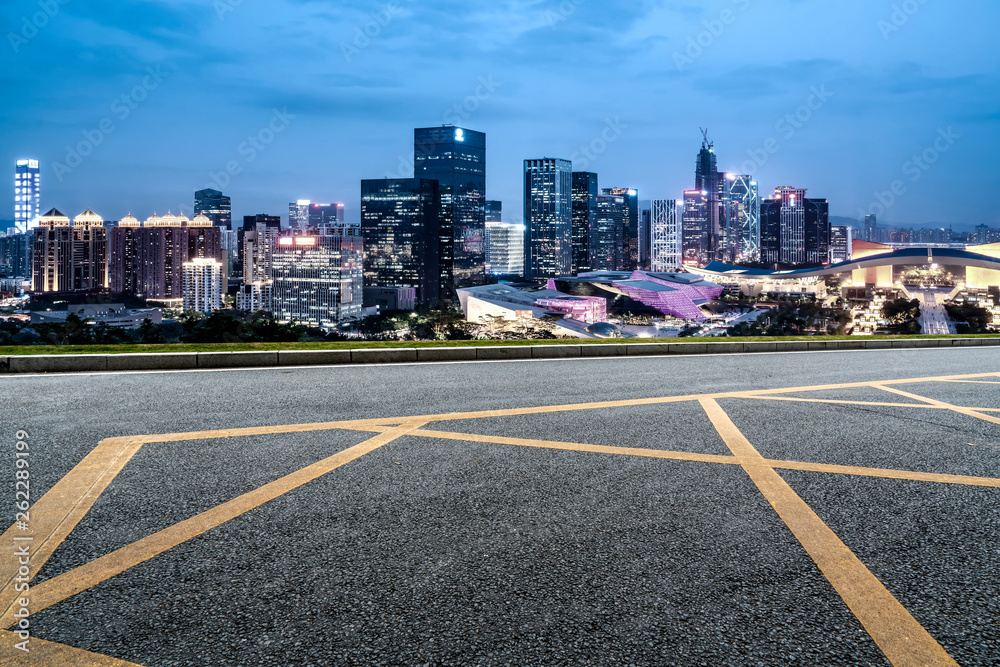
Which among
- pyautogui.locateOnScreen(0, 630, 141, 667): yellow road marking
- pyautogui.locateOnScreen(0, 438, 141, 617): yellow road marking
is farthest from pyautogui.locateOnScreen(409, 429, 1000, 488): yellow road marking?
pyautogui.locateOnScreen(0, 630, 141, 667): yellow road marking

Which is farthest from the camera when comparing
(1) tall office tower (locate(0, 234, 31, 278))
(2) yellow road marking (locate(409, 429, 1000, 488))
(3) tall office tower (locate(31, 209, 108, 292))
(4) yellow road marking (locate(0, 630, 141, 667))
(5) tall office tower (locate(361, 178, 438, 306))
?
(5) tall office tower (locate(361, 178, 438, 306))

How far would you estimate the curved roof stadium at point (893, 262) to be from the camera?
87125 millimetres

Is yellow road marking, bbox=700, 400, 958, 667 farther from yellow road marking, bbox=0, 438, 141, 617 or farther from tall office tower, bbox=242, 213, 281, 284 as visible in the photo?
tall office tower, bbox=242, 213, 281, 284

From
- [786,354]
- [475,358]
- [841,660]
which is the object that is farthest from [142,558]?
[786,354]

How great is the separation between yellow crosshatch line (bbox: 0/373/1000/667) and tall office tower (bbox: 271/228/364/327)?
125m

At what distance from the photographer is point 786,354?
1324 cm

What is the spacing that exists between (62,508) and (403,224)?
187m

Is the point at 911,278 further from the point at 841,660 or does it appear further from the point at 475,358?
the point at 841,660

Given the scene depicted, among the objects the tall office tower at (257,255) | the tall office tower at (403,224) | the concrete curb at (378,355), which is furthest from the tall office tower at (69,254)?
the tall office tower at (403,224)

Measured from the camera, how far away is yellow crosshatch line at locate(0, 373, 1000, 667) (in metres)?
2.70

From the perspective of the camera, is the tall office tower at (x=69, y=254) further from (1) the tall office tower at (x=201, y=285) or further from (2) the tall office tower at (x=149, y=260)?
(1) the tall office tower at (x=201, y=285)

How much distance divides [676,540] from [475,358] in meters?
8.18

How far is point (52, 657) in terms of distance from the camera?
249 cm

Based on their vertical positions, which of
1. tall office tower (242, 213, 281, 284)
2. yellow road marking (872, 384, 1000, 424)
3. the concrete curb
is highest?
tall office tower (242, 213, 281, 284)
